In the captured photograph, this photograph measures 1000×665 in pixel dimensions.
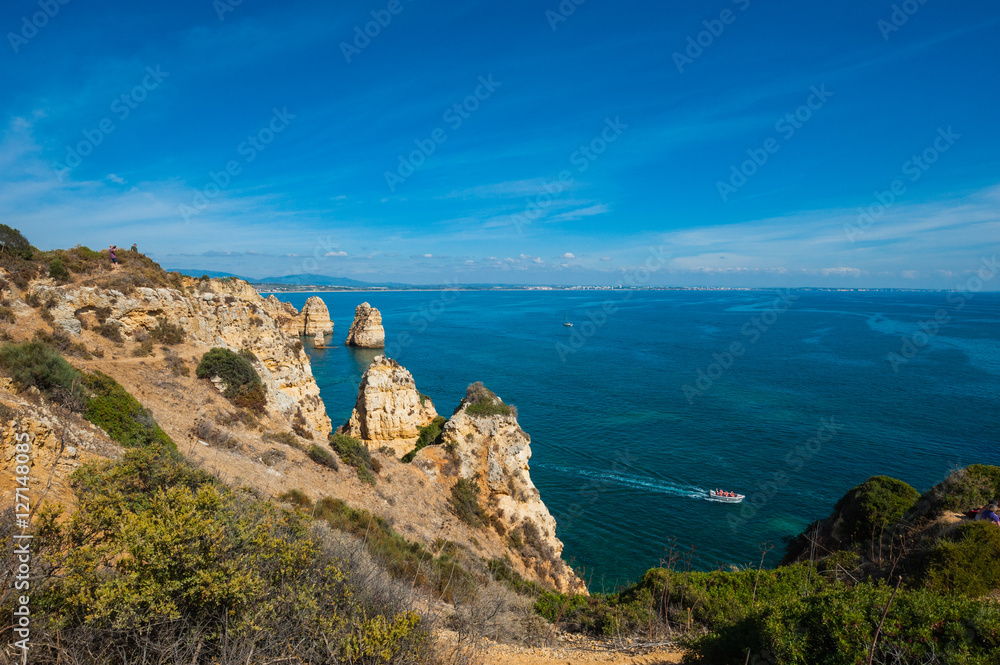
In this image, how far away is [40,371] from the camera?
11.3m

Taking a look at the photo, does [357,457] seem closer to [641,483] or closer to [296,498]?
[296,498]

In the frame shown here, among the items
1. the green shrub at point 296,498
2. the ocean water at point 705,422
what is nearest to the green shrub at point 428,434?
the ocean water at point 705,422

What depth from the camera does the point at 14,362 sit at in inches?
436

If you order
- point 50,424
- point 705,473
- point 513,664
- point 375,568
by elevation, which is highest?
point 50,424

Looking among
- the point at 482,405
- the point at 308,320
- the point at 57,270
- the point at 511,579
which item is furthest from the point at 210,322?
the point at 308,320

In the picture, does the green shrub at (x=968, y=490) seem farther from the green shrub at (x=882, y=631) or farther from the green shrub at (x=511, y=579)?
the green shrub at (x=511, y=579)

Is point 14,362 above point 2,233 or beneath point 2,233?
beneath

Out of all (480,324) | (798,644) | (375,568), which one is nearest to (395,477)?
(375,568)

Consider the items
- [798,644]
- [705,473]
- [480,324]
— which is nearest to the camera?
[798,644]

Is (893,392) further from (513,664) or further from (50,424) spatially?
(50,424)

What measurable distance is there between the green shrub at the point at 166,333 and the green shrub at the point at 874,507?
99.4 ft

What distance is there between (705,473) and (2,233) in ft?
137

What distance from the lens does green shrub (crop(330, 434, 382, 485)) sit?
61.0 feet

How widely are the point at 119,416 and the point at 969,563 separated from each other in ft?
71.1
